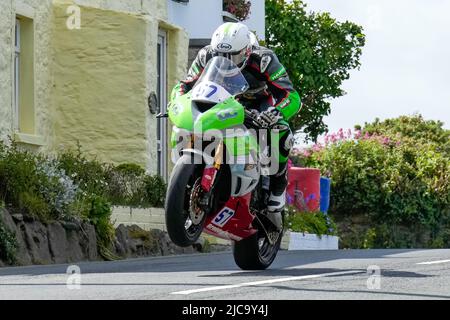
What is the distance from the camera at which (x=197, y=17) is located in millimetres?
28734

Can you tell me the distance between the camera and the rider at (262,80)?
13109mm

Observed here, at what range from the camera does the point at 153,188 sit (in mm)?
22688

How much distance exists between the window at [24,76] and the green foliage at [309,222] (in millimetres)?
6015

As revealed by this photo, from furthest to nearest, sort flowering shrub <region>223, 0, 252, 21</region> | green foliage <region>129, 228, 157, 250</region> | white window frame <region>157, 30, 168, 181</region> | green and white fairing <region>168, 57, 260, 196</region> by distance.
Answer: flowering shrub <region>223, 0, 252, 21</region>, white window frame <region>157, 30, 168, 181</region>, green foliage <region>129, 228, 157, 250</region>, green and white fairing <region>168, 57, 260, 196</region>

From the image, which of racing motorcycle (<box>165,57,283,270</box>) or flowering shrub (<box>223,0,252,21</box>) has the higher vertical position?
flowering shrub (<box>223,0,252,21</box>)

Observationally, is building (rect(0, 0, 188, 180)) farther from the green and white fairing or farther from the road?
the green and white fairing

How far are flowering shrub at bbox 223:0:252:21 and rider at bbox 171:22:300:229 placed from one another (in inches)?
709

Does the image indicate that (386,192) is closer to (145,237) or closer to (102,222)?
(145,237)

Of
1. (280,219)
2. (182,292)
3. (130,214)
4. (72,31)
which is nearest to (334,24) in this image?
(72,31)

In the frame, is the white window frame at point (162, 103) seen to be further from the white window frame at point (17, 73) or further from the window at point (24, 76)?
the white window frame at point (17, 73)

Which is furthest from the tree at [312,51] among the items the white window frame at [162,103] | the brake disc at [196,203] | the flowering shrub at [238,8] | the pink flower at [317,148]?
the brake disc at [196,203]

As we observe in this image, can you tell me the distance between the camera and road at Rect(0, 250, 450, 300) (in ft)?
34.8

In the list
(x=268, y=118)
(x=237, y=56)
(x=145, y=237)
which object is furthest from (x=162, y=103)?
(x=268, y=118)

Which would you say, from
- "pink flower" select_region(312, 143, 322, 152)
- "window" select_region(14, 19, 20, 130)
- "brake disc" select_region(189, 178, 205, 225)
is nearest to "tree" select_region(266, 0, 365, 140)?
"pink flower" select_region(312, 143, 322, 152)
